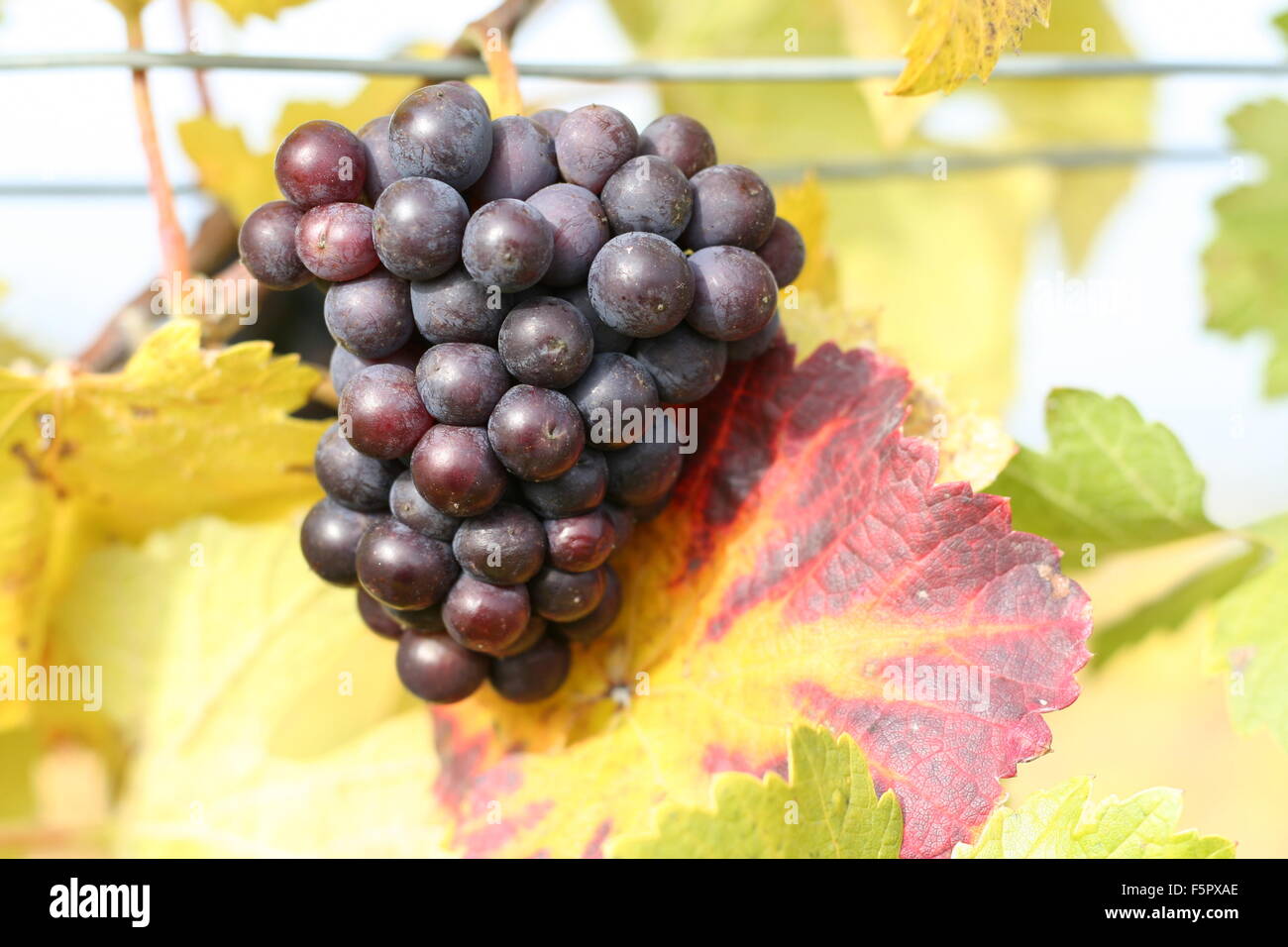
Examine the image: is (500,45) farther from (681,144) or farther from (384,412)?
(384,412)

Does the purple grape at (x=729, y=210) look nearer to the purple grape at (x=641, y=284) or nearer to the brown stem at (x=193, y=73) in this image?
the purple grape at (x=641, y=284)

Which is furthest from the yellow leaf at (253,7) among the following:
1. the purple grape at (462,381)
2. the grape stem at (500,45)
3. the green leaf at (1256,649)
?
the green leaf at (1256,649)

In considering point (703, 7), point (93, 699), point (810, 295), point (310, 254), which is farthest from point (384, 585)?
point (703, 7)

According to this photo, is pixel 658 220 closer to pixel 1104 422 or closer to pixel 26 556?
pixel 1104 422

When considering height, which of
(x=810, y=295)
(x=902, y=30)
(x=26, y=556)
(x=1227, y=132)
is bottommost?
(x=26, y=556)

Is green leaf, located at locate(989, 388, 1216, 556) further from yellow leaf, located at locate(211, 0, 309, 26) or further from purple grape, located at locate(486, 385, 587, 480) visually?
yellow leaf, located at locate(211, 0, 309, 26)

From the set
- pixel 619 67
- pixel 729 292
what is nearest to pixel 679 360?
pixel 729 292
